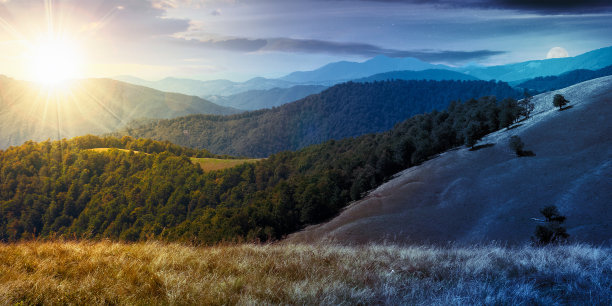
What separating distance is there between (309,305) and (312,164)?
94362mm

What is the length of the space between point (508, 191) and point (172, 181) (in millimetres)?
89689

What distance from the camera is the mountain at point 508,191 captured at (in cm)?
2014

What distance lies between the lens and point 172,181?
9400 centimetres

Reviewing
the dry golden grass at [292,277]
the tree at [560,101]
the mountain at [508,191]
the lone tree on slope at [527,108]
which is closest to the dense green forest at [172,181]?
the lone tree on slope at [527,108]

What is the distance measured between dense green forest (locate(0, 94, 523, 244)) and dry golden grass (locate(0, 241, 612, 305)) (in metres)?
38.5

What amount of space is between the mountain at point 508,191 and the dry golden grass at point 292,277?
9.51m

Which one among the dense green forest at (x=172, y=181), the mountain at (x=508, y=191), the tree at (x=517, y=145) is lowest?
the dense green forest at (x=172, y=181)

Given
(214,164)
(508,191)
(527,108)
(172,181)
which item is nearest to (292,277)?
(508,191)

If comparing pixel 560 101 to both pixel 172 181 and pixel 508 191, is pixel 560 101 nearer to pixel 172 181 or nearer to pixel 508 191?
pixel 508 191

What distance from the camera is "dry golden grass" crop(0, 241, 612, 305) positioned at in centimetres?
457

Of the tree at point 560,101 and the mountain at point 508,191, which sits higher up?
the tree at point 560,101

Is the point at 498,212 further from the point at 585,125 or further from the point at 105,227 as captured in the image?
the point at 105,227

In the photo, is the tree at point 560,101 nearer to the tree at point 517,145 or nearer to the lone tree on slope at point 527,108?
the lone tree on slope at point 527,108

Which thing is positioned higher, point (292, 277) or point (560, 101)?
point (560, 101)
